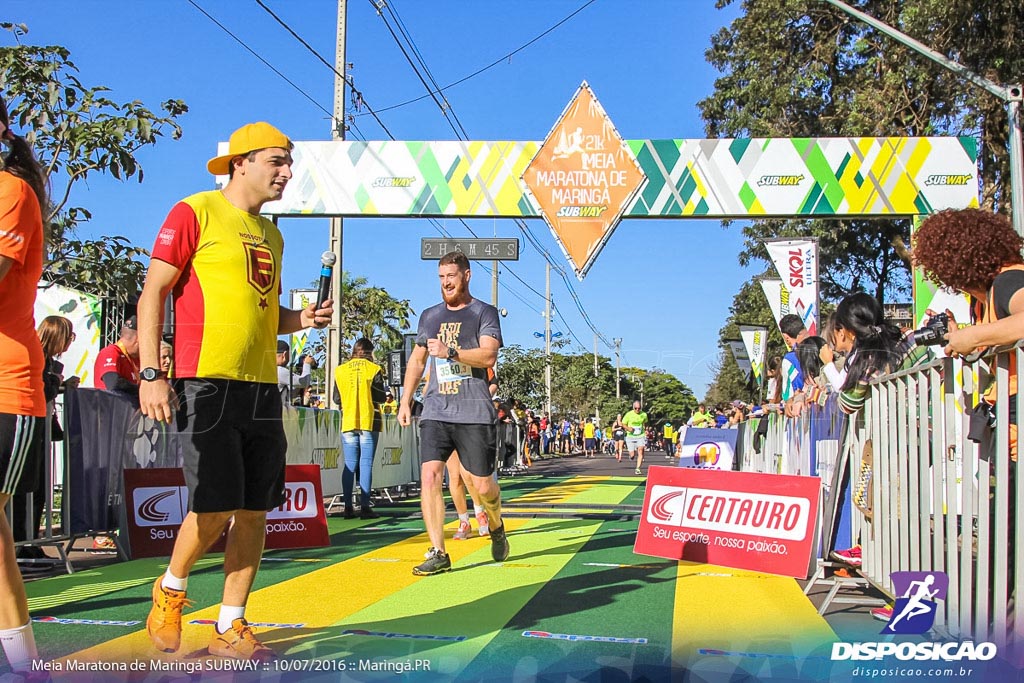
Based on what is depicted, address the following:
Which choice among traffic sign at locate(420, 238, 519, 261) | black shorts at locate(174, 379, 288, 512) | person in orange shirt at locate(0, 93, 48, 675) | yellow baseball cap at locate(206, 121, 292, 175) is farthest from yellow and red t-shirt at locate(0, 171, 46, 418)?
traffic sign at locate(420, 238, 519, 261)

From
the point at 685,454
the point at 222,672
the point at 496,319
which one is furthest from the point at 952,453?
the point at 685,454

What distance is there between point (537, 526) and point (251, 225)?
5.91m

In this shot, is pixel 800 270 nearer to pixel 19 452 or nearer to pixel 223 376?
pixel 223 376

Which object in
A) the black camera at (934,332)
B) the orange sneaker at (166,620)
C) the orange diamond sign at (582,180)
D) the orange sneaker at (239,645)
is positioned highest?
the orange diamond sign at (582,180)

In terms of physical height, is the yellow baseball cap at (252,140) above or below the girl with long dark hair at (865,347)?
above

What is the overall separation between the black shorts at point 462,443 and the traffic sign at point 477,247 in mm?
6240

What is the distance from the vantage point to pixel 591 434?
5062 centimetres

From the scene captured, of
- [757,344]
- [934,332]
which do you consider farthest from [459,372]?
[757,344]

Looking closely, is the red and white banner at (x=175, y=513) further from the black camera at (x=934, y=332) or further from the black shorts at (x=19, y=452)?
the black camera at (x=934, y=332)

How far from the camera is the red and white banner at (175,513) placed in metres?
6.75

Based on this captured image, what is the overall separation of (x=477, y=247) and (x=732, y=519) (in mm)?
7057

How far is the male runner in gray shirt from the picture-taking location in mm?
6250

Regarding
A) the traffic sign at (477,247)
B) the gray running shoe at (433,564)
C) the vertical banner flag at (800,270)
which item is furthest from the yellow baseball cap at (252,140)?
the vertical banner flag at (800,270)

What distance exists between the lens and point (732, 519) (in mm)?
6219
